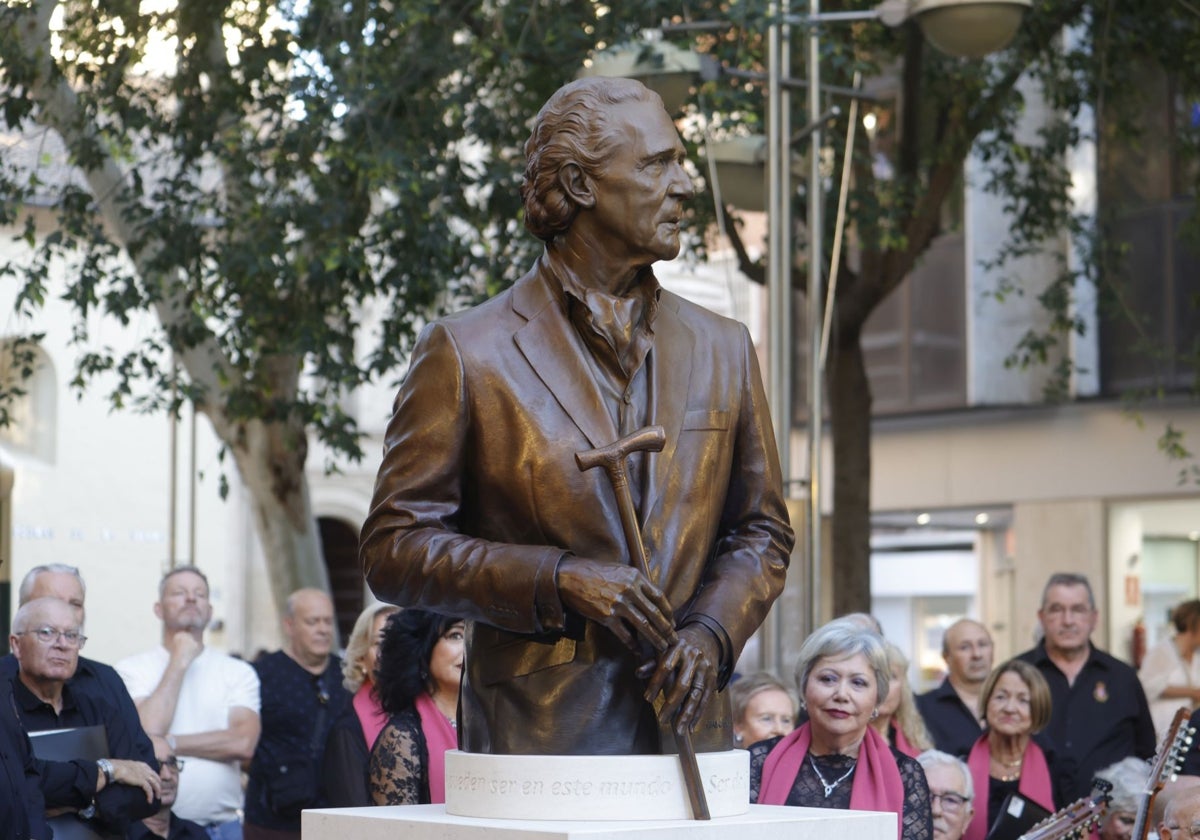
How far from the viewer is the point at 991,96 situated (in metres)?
15.7

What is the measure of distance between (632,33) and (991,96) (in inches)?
183

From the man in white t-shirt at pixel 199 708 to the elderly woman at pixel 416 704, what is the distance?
94.5 inches

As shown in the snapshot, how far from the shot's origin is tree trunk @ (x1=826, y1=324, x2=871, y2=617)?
15.0 m

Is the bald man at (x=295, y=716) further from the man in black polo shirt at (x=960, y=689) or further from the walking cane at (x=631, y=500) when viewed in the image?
the walking cane at (x=631, y=500)

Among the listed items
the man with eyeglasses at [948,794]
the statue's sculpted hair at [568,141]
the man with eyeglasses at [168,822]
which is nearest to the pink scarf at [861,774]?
the man with eyeglasses at [948,794]

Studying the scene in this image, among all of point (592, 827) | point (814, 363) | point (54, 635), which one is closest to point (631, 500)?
point (592, 827)

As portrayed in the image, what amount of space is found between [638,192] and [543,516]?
0.63m

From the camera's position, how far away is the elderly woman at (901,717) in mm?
7770

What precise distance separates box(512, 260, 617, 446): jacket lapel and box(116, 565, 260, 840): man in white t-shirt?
16.6ft

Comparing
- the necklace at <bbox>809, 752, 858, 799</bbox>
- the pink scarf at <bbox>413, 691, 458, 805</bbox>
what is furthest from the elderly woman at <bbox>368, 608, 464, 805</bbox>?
the necklace at <bbox>809, 752, 858, 799</bbox>

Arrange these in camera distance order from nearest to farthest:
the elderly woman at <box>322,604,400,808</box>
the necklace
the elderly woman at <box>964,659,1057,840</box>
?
the necklace
the elderly woman at <box>322,604,400,808</box>
the elderly woman at <box>964,659,1057,840</box>

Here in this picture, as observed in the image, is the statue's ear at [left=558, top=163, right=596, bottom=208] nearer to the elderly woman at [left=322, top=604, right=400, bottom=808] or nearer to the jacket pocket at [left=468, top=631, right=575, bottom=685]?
the jacket pocket at [left=468, top=631, right=575, bottom=685]

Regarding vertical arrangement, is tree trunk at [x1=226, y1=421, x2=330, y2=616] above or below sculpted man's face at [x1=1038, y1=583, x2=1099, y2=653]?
above

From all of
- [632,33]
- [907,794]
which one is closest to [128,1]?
[632,33]
